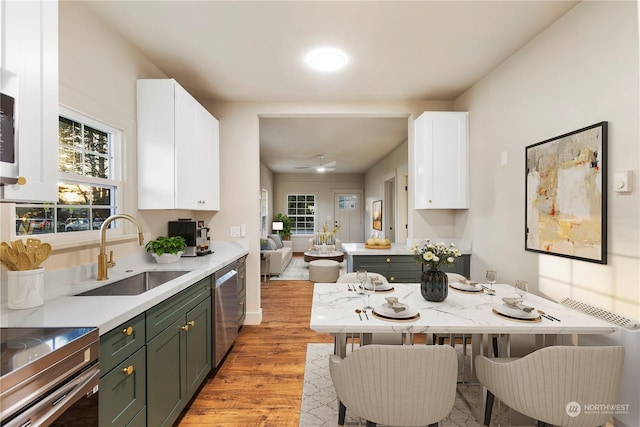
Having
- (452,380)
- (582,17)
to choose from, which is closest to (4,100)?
(452,380)

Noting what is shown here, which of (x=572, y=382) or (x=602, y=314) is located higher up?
(x=602, y=314)

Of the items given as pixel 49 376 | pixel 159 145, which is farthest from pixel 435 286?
pixel 159 145

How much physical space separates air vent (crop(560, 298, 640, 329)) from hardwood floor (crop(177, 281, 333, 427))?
1.93m

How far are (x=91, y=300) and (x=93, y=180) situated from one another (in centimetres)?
99

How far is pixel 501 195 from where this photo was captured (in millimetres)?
2686

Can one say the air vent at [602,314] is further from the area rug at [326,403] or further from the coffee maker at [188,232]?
the coffee maker at [188,232]

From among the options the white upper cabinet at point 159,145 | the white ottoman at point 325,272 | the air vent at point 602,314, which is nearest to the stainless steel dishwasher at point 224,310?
the white upper cabinet at point 159,145

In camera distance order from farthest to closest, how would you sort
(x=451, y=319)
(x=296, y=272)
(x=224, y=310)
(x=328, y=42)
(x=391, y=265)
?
(x=296, y=272), (x=391, y=265), (x=224, y=310), (x=328, y=42), (x=451, y=319)

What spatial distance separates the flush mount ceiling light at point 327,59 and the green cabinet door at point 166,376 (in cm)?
228

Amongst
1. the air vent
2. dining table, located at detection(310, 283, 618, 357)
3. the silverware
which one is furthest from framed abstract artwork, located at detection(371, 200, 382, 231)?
the silverware

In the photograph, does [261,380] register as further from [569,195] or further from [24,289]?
[569,195]

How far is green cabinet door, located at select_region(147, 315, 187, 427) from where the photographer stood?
1.47 metres

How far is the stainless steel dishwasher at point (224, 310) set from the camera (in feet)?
7.74

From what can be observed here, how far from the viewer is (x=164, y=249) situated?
240 cm
